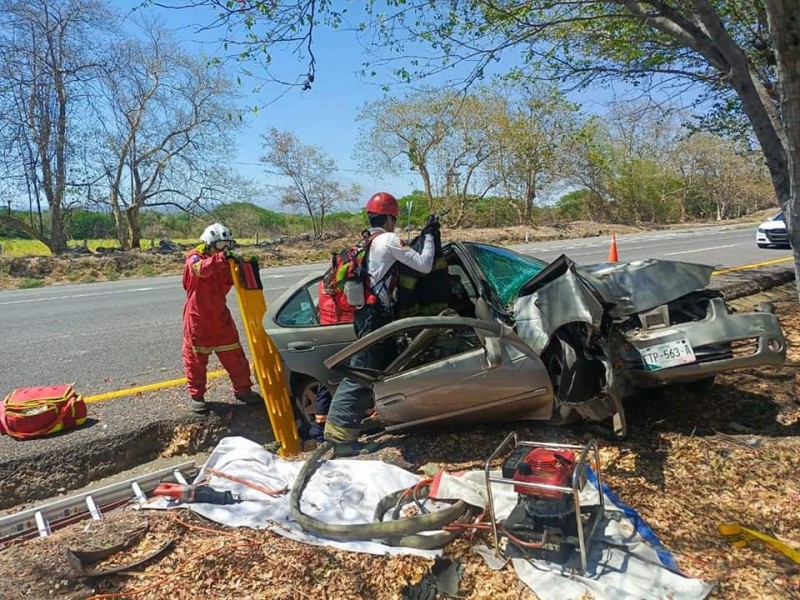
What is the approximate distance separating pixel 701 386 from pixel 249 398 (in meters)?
3.68

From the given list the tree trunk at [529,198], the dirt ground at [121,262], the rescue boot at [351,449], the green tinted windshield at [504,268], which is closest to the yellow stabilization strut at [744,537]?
the green tinted windshield at [504,268]

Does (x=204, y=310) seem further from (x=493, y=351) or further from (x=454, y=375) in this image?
(x=493, y=351)

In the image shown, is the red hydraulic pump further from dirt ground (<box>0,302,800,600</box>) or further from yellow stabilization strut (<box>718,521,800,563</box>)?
yellow stabilization strut (<box>718,521,800,563</box>)

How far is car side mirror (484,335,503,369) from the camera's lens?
3.40 metres

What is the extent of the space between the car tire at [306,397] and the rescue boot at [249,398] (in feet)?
1.65

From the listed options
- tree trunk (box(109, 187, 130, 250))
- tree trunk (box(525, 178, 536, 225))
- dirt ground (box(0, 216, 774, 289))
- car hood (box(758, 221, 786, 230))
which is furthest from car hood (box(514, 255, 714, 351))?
tree trunk (box(525, 178, 536, 225))

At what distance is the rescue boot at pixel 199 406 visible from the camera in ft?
15.6

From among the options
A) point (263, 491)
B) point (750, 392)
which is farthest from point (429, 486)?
point (750, 392)

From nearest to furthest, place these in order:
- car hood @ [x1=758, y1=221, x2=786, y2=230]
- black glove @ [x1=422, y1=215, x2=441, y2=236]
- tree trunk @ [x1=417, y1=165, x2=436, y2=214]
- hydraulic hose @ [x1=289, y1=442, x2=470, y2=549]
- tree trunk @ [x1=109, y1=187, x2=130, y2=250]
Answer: hydraulic hose @ [x1=289, y1=442, x2=470, y2=549]
black glove @ [x1=422, y1=215, x2=441, y2=236]
car hood @ [x1=758, y1=221, x2=786, y2=230]
tree trunk @ [x1=109, y1=187, x2=130, y2=250]
tree trunk @ [x1=417, y1=165, x2=436, y2=214]

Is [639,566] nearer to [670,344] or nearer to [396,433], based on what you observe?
[670,344]

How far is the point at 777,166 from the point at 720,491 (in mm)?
3521

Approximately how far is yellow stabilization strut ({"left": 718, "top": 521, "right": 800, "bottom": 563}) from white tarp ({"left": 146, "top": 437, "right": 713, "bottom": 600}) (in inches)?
14.2

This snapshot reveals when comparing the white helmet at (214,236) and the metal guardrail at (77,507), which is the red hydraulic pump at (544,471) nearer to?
the metal guardrail at (77,507)

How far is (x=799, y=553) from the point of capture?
239 cm
